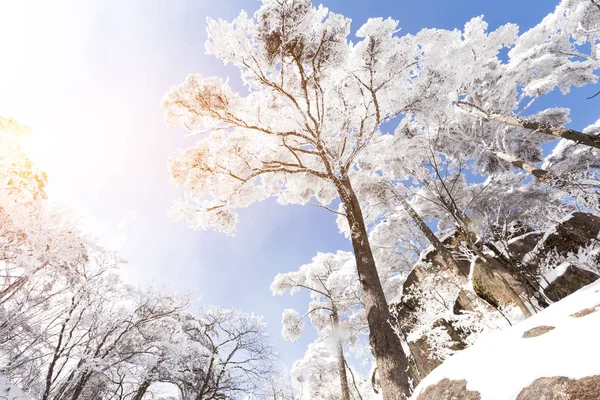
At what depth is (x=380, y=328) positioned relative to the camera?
183 inches

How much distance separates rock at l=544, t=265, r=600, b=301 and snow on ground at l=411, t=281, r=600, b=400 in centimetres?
623

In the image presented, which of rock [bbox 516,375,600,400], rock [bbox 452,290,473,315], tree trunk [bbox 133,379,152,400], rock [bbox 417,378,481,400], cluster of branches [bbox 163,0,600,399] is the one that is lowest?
rock [bbox 516,375,600,400]

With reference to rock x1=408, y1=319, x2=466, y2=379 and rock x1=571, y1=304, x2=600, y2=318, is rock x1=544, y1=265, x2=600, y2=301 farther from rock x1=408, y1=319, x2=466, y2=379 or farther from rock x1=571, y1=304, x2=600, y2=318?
rock x1=571, y1=304, x2=600, y2=318

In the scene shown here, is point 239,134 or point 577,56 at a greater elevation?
point 577,56

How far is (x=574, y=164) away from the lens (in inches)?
516

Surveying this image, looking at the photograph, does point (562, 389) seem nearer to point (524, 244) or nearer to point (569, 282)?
point (569, 282)

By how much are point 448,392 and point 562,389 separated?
3.18ft

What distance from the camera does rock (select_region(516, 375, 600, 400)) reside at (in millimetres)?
1281

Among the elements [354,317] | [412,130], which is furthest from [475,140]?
[354,317]

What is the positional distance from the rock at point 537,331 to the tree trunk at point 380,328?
2.60m

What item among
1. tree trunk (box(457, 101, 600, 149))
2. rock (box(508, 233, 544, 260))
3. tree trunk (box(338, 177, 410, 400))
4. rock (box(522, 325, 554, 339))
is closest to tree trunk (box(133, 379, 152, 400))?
tree trunk (box(338, 177, 410, 400))

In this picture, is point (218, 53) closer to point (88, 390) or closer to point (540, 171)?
point (540, 171)

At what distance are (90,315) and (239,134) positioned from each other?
6575 mm

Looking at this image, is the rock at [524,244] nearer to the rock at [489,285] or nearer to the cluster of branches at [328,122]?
the cluster of branches at [328,122]
